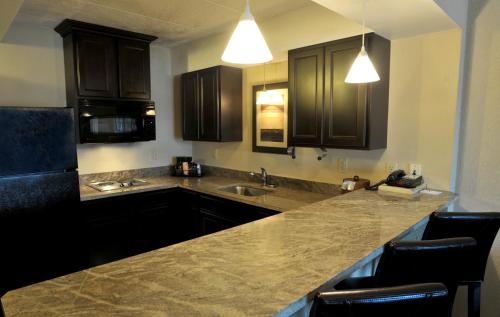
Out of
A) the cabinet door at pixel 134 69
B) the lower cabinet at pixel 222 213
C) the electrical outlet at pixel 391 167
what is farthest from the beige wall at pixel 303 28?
the lower cabinet at pixel 222 213

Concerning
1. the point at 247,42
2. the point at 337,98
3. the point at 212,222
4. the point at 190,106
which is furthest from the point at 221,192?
the point at 247,42

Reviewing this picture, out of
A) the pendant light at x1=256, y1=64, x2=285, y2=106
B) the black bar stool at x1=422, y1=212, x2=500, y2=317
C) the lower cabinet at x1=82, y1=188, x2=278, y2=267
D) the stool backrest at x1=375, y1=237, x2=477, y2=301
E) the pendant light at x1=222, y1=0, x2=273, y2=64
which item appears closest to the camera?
the stool backrest at x1=375, y1=237, x2=477, y2=301

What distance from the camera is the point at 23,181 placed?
7.73 feet

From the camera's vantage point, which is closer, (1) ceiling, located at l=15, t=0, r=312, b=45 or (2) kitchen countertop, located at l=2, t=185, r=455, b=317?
(2) kitchen countertop, located at l=2, t=185, r=455, b=317

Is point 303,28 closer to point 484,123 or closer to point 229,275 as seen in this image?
point 484,123

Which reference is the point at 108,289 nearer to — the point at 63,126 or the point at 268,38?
the point at 63,126

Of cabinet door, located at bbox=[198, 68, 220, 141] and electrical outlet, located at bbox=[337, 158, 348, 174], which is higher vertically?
cabinet door, located at bbox=[198, 68, 220, 141]

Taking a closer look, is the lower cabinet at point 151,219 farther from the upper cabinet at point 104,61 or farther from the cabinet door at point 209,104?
the upper cabinet at point 104,61

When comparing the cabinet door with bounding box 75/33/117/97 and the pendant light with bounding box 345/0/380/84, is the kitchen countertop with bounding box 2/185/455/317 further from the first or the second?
the cabinet door with bounding box 75/33/117/97

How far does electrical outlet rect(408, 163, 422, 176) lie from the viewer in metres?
2.32

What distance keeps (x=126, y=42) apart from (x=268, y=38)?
1.53 meters

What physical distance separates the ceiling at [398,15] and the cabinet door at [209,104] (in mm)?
1731

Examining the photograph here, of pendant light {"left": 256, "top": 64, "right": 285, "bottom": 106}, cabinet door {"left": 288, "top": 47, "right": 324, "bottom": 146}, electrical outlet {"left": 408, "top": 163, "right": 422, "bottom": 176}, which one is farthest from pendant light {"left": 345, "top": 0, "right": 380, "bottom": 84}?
pendant light {"left": 256, "top": 64, "right": 285, "bottom": 106}

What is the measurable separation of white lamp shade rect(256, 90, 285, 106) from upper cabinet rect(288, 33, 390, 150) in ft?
1.69
